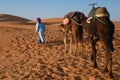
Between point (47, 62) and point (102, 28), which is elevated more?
point (102, 28)

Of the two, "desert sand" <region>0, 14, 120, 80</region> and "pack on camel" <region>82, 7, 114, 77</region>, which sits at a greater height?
"pack on camel" <region>82, 7, 114, 77</region>

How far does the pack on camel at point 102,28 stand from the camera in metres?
10.4

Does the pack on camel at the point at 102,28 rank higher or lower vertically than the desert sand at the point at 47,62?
higher

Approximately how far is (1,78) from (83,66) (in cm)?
332

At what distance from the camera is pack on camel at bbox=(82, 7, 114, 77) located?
1040 cm

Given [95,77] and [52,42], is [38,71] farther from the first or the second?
[52,42]

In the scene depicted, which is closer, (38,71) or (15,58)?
(38,71)

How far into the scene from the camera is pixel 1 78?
35.0 feet

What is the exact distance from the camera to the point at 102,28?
34.6ft

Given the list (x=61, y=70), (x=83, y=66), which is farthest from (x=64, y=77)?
(x=83, y=66)

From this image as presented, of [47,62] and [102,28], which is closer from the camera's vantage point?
[102,28]

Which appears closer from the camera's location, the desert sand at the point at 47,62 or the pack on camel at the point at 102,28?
the pack on camel at the point at 102,28

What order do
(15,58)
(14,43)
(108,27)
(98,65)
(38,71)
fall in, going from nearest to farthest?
1. (108,27)
2. (38,71)
3. (98,65)
4. (15,58)
5. (14,43)

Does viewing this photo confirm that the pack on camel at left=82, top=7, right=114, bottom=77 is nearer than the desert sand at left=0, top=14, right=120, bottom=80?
Yes
